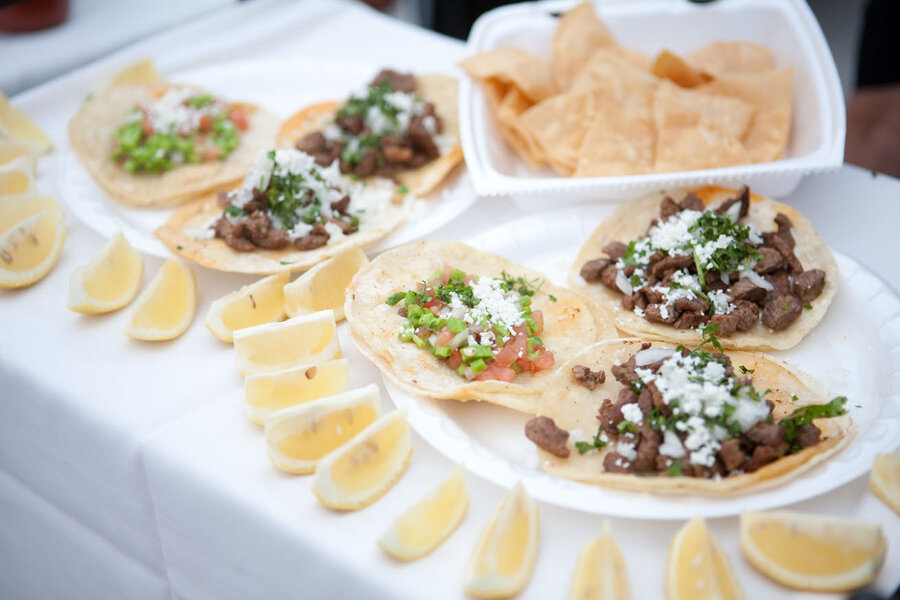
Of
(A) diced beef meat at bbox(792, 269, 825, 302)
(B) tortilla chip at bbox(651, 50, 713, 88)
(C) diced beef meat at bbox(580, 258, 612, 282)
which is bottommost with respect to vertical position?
(C) diced beef meat at bbox(580, 258, 612, 282)

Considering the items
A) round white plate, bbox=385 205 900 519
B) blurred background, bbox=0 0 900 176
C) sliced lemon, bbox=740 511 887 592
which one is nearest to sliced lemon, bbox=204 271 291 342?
round white plate, bbox=385 205 900 519

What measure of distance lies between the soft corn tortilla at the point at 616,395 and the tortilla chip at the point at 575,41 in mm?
1649

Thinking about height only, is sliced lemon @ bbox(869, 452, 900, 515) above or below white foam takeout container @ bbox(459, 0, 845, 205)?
below

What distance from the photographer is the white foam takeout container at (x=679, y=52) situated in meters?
2.81

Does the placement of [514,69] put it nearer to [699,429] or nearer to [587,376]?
[587,376]

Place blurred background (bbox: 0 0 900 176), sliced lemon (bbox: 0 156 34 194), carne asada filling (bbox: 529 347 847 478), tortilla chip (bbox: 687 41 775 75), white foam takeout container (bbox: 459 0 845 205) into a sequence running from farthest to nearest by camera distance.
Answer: blurred background (bbox: 0 0 900 176) < tortilla chip (bbox: 687 41 775 75) < sliced lemon (bbox: 0 156 34 194) < white foam takeout container (bbox: 459 0 845 205) < carne asada filling (bbox: 529 347 847 478)

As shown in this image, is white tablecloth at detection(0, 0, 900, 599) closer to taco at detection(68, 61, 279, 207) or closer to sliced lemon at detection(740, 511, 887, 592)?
sliced lemon at detection(740, 511, 887, 592)

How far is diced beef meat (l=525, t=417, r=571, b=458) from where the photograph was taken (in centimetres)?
198

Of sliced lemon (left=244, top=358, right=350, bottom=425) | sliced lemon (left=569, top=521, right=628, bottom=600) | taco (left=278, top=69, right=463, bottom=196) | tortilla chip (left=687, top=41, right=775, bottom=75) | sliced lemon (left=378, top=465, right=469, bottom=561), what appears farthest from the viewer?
tortilla chip (left=687, top=41, right=775, bottom=75)

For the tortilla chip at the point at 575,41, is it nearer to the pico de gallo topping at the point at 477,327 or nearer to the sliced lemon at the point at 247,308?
the pico de gallo topping at the point at 477,327

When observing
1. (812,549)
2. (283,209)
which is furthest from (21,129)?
(812,549)

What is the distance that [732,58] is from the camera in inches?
140

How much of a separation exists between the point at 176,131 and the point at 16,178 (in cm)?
67

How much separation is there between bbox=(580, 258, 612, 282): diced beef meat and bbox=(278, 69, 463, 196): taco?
80 centimetres
